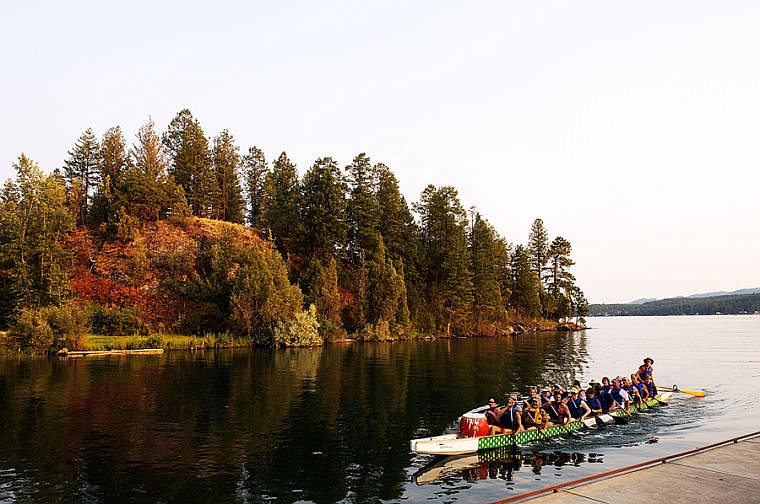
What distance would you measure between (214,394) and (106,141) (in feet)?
291

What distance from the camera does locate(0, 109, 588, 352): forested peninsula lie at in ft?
246

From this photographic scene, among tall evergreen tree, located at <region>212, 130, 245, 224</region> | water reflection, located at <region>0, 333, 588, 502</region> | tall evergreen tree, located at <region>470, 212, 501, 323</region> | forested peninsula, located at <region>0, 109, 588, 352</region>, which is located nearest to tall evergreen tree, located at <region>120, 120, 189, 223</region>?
A: forested peninsula, located at <region>0, 109, 588, 352</region>

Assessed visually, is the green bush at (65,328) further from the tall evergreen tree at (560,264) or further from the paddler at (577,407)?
the tall evergreen tree at (560,264)

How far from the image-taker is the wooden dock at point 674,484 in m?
14.2

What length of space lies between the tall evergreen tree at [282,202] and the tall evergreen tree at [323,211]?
236 centimetres

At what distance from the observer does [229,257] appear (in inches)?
3467

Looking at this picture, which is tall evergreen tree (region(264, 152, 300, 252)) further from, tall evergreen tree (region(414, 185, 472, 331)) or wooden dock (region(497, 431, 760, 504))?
wooden dock (region(497, 431, 760, 504))

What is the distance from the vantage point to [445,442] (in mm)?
22125

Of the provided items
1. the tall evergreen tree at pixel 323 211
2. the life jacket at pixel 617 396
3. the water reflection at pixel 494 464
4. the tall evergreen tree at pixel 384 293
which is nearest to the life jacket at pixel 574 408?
the life jacket at pixel 617 396

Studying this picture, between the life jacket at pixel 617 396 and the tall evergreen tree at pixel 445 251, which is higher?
the tall evergreen tree at pixel 445 251

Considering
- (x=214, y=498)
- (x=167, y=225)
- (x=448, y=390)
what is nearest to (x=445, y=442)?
(x=214, y=498)

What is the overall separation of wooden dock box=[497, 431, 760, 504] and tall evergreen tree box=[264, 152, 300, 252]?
3460 inches

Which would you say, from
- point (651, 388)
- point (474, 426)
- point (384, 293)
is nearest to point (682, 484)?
point (474, 426)

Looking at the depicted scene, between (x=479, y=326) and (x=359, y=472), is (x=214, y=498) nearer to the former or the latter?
(x=359, y=472)
